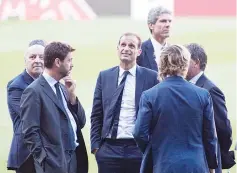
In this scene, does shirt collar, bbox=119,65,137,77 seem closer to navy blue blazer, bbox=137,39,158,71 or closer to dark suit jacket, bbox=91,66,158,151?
dark suit jacket, bbox=91,66,158,151

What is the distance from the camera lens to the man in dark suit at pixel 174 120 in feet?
14.2

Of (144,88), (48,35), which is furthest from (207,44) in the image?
(144,88)

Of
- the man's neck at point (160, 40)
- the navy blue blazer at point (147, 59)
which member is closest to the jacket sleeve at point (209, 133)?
the navy blue blazer at point (147, 59)

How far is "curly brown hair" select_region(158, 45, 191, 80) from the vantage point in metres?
4.37

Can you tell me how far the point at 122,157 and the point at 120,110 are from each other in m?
0.32

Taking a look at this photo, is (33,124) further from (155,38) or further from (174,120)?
(155,38)

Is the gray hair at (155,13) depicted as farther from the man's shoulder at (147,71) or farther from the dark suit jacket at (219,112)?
the dark suit jacket at (219,112)

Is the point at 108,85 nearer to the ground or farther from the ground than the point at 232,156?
farther from the ground

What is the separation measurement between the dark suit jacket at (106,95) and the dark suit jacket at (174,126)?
2.69ft

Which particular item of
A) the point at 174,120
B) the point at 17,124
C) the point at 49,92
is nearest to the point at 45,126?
the point at 49,92

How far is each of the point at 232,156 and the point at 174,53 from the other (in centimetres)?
121

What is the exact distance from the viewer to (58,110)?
188 inches

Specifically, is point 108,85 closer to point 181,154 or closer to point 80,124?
point 80,124

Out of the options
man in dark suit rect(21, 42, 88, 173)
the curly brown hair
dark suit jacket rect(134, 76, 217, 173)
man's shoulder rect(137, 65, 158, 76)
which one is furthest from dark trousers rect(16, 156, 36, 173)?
the curly brown hair
